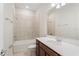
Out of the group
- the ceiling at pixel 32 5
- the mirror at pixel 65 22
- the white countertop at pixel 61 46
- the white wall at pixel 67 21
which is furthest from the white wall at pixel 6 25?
the white wall at pixel 67 21

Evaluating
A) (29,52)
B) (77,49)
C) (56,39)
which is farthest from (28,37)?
(77,49)

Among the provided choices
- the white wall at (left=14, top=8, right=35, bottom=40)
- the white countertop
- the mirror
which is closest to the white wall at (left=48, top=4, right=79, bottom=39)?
the mirror

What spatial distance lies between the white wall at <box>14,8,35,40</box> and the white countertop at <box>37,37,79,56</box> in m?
0.23

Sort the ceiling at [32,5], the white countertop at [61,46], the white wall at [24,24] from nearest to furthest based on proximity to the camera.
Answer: the white countertop at [61,46] < the ceiling at [32,5] < the white wall at [24,24]

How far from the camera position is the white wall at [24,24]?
132 centimetres

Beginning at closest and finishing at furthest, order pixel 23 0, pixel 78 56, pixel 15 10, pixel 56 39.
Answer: pixel 78 56
pixel 23 0
pixel 15 10
pixel 56 39

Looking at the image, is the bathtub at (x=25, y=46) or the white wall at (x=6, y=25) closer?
the white wall at (x=6, y=25)

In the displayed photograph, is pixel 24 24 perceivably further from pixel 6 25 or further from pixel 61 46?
pixel 61 46

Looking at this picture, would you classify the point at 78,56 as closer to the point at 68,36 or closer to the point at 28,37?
the point at 68,36

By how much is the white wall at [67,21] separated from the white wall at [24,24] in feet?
1.37

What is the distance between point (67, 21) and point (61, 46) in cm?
41

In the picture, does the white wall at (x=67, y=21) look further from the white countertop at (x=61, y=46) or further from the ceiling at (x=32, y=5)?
the ceiling at (x=32, y=5)

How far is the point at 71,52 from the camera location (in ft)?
3.74

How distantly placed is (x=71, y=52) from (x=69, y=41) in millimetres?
231
